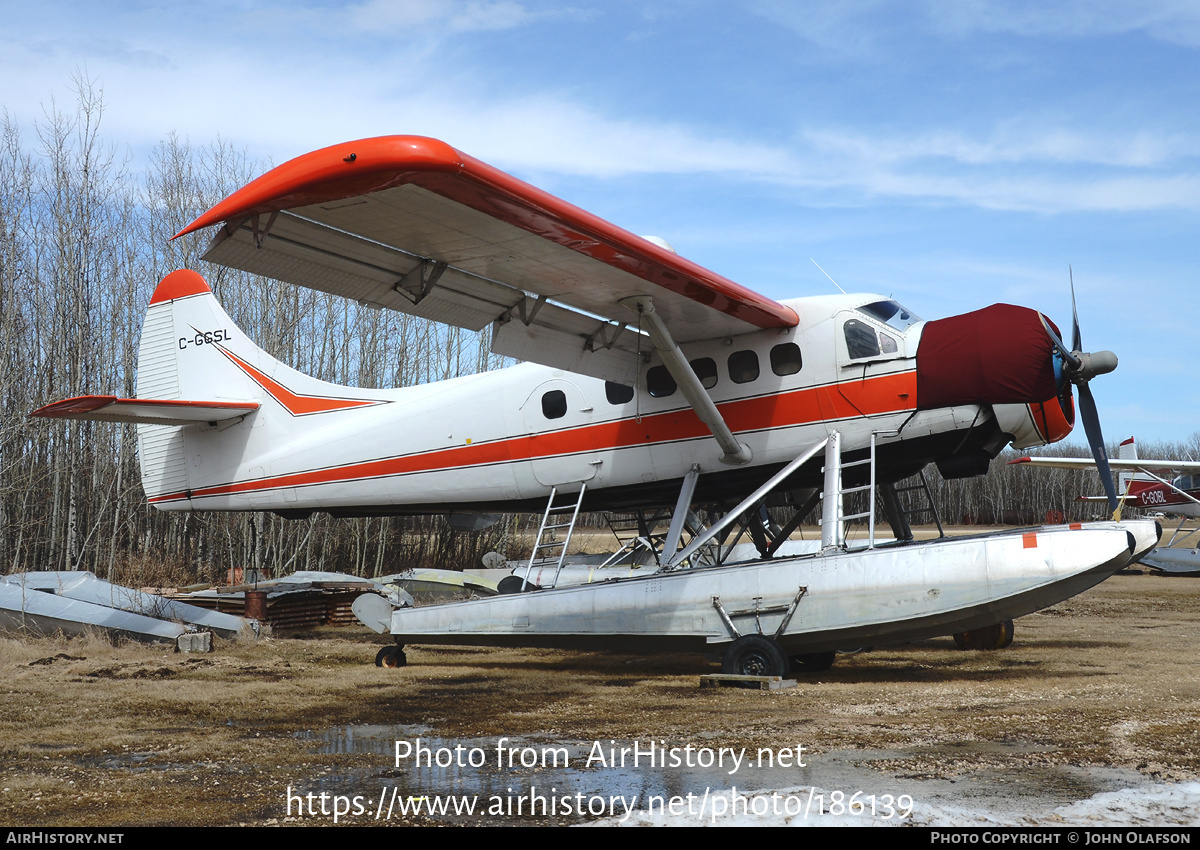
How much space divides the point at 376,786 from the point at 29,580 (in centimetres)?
1140

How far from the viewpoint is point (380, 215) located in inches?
249

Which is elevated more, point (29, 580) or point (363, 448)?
point (363, 448)

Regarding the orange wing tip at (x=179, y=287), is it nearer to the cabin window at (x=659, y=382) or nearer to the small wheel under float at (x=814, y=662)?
the cabin window at (x=659, y=382)

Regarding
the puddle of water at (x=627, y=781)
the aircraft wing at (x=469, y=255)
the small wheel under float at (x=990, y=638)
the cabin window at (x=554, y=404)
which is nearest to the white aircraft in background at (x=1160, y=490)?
the small wheel under float at (x=990, y=638)

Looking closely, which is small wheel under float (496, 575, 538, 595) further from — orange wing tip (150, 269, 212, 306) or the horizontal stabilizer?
orange wing tip (150, 269, 212, 306)

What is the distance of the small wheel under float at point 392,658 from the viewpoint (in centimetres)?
988

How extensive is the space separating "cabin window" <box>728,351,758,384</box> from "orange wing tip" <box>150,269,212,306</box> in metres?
8.05

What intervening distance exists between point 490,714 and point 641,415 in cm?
389

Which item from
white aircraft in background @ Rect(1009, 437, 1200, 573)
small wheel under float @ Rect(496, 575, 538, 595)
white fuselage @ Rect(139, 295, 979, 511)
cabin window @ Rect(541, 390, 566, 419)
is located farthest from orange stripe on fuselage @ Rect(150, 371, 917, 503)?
white aircraft in background @ Rect(1009, 437, 1200, 573)

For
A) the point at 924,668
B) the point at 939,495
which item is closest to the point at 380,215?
the point at 924,668

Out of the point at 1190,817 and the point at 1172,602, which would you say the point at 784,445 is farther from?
the point at 1172,602

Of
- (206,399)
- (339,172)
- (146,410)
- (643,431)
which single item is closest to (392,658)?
(643,431)

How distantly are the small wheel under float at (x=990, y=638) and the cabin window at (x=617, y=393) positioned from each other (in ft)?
15.6
